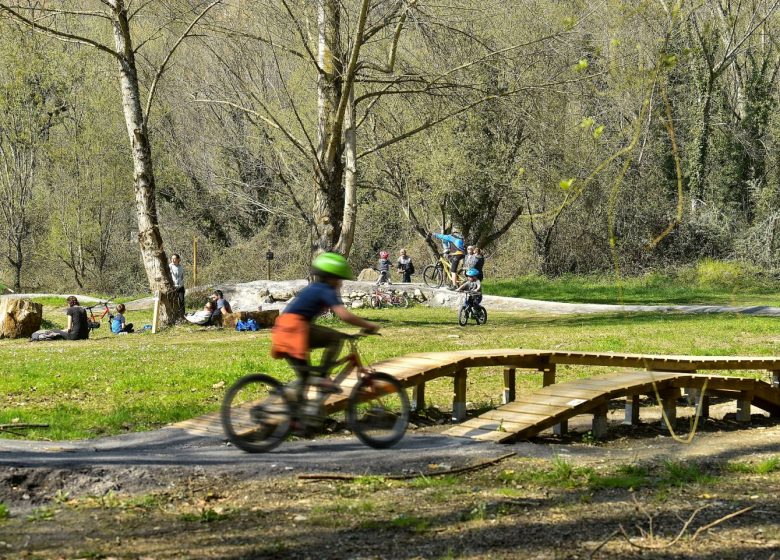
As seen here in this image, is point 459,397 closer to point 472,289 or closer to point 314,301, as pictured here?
point 314,301

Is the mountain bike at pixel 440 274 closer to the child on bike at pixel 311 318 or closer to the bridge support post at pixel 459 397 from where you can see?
the bridge support post at pixel 459 397

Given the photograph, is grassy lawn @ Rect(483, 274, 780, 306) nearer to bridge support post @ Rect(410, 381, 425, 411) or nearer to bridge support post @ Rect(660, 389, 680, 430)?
bridge support post @ Rect(660, 389, 680, 430)

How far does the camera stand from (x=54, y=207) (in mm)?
44531

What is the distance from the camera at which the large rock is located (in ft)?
77.4

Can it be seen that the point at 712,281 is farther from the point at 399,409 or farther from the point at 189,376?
the point at 399,409

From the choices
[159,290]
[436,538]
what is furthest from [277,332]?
[159,290]

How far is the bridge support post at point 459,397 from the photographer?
11.0m

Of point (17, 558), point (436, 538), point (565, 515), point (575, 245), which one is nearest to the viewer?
A: point (17, 558)

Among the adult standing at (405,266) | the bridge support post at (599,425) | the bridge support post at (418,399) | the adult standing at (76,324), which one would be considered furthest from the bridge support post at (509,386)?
the adult standing at (405,266)

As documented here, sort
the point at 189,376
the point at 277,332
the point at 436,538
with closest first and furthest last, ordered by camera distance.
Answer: the point at 436,538 → the point at 277,332 → the point at 189,376

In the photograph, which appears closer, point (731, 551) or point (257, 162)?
point (731, 551)

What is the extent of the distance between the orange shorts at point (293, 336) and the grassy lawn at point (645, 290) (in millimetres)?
24096

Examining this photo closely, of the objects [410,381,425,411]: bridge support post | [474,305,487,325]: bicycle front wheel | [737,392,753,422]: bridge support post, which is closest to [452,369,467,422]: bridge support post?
[410,381,425,411]: bridge support post

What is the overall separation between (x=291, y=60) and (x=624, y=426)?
108 ft
